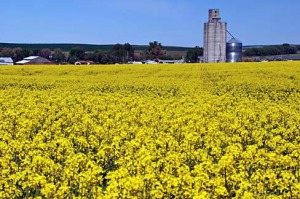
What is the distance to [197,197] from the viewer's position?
6.35 metres

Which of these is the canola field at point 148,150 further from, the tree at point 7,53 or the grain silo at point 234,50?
the tree at point 7,53

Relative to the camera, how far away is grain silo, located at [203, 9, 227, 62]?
359ft

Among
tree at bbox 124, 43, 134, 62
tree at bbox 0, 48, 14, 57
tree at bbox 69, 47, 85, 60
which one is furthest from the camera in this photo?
tree at bbox 0, 48, 14, 57

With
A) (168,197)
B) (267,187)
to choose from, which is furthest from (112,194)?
(267,187)

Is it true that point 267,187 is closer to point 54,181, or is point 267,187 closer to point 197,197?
point 197,197

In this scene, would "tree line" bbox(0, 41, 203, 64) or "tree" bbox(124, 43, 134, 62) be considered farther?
"tree" bbox(124, 43, 134, 62)

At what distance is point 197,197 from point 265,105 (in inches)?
468

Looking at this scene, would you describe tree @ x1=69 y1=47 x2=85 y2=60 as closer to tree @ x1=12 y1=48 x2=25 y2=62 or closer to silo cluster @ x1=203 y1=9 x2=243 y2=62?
tree @ x1=12 y1=48 x2=25 y2=62

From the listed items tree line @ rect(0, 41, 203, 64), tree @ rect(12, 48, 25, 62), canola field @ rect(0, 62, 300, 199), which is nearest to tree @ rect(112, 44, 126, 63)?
tree line @ rect(0, 41, 203, 64)

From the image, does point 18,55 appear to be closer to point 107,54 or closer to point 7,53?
point 7,53

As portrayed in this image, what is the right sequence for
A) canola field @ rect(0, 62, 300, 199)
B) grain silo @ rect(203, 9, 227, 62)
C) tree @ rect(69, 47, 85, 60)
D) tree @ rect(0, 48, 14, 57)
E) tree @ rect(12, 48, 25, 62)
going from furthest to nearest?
tree @ rect(0, 48, 14, 57) < tree @ rect(12, 48, 25, 62) < tree @ rect(69, 47, 85, 60) < grain silo @ rect(203, 9, 227, 62) < canola field @ rect(0, 62, 300, 199)

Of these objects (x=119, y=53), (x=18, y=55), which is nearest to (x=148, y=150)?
(x=119, y=53)

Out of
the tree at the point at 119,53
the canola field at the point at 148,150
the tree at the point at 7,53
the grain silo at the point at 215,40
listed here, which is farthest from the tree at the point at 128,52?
the canola field at the point at 148,150

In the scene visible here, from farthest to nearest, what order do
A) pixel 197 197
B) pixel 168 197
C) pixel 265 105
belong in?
pixel 265 105 → pixel 168 197 → pixel 197 197
